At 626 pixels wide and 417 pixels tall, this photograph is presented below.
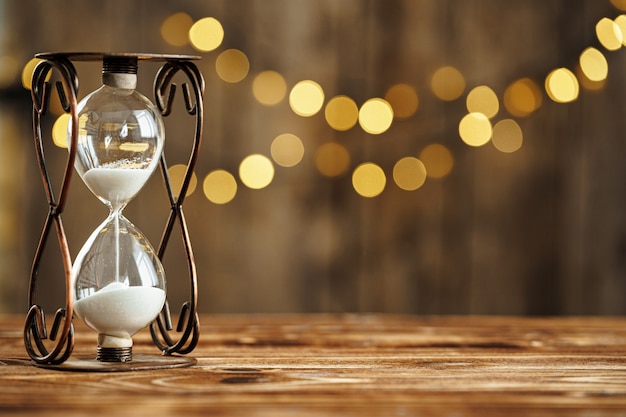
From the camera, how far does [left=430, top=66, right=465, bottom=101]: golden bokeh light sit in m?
2.33

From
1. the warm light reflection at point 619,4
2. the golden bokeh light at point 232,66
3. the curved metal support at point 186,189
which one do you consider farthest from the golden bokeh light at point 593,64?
the curved metal support at point 186,189

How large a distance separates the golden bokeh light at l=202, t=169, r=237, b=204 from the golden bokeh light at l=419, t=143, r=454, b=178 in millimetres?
494

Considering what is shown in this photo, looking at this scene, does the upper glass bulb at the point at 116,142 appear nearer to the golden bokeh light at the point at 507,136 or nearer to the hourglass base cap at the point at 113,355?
the hourglass base cap at the point at 113,355

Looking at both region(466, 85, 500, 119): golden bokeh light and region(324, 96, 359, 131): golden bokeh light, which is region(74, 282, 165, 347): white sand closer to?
region(324, 96, 359, 131): golden bokeh light

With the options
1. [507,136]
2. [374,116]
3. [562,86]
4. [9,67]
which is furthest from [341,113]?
[9,67]

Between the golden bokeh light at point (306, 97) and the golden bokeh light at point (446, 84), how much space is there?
29 centimetres

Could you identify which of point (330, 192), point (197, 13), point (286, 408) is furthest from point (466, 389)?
point (197, 13)

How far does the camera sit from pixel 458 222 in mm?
2359

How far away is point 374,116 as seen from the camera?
231 cm

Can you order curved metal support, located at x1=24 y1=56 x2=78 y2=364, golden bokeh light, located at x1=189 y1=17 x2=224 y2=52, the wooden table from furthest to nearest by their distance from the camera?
golden bokeh light, located at x1=189 y1=17 x2=224 y2=52
curved metal support, located at x1=24 y1=56 x2=78 y2=364
the wooden table

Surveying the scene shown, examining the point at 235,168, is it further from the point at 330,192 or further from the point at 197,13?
the point at 197,13

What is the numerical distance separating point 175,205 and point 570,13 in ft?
5.72

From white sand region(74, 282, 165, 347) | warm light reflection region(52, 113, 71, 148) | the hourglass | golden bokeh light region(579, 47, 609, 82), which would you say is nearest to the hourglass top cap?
the hourglass

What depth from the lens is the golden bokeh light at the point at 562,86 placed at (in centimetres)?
234
